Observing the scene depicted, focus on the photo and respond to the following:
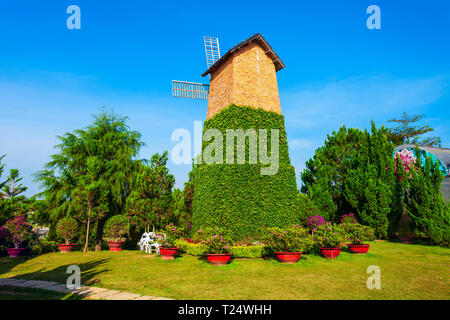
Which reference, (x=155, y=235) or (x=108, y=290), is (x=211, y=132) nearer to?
(x=155, y=235)

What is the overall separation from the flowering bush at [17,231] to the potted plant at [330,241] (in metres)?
14.8

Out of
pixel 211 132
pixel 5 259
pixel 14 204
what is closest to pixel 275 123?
pixel 211 132

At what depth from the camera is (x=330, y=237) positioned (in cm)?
1133

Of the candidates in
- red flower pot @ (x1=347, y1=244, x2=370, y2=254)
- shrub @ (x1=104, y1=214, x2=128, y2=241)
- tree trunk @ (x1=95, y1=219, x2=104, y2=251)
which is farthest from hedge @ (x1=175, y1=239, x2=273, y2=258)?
tree trunk @ (x1=95, y1=219, x2=104, y2=251)

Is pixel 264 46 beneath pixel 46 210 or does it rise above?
above

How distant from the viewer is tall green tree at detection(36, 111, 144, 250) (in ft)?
60.4

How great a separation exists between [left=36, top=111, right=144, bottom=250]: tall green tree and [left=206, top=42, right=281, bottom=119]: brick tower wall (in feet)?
27.1

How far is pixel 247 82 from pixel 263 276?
10.5 metres

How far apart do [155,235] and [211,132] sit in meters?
6.51

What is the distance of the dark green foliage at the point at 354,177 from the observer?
17.9m

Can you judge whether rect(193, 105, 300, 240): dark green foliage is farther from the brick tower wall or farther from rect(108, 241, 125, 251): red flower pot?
rect(108, 241, 125, 251): red flower pot

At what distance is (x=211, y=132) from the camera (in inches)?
596

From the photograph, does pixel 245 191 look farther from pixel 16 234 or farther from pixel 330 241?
pixel 16 234

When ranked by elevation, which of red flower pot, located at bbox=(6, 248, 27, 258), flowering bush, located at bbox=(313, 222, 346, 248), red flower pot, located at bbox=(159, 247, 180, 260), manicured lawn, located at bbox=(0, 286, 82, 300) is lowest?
red flower pot, located at bbox=(6, 248, 27, 258)
